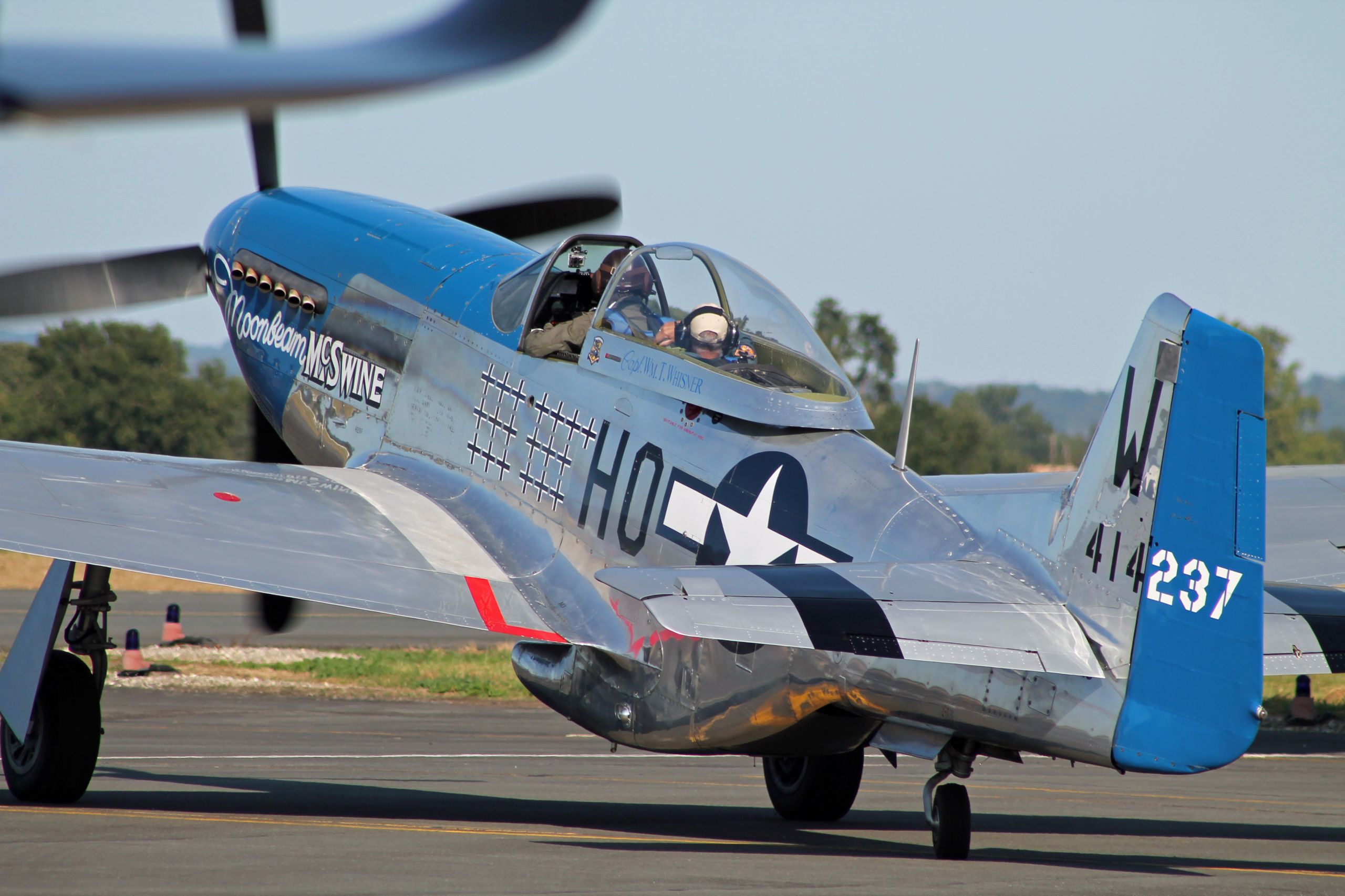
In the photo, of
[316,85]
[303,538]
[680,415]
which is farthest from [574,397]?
[316,85]

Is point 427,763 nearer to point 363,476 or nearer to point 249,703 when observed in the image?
point 363,476

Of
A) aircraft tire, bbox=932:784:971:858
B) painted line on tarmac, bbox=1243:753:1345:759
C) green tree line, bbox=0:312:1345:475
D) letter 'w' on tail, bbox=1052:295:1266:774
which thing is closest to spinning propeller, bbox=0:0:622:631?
letter 'w' on tail, bbox=1052:295:1266:774

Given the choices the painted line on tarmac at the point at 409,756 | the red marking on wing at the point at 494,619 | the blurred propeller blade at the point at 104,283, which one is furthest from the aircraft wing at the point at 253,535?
the painted line on tarmac at the point at 409,756

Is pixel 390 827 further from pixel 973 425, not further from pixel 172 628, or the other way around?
pixel 973 425

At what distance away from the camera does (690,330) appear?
321 inches

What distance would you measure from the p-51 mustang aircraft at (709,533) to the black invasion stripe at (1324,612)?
0.8 inches

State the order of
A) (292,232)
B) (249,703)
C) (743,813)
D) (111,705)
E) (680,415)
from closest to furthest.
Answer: (680,415) < (743,813) < (292,232) < (111,705) < (249,703)

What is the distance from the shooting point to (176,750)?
41.7ft

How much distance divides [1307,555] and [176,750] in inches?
365

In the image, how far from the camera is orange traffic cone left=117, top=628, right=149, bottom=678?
19062 millimetres

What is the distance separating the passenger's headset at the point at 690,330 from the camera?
808 centimetres

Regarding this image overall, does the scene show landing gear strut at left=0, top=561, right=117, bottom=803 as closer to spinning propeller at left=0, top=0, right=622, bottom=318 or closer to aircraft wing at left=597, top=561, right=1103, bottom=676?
aircraft wing at left=597, top=561, right=1103, bottom=676

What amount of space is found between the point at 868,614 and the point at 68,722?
214 inches

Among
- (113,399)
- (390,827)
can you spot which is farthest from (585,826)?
(113,399)
